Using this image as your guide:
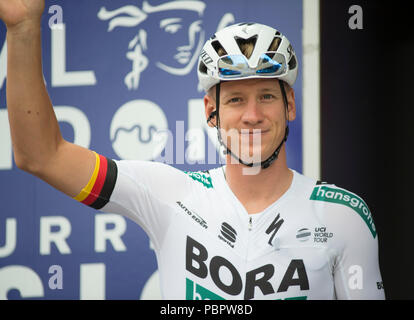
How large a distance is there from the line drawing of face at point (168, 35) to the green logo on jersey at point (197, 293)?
2.29 meters

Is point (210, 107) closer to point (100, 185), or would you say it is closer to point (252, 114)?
point (252, 114)

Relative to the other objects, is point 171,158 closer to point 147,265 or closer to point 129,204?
point 147,265

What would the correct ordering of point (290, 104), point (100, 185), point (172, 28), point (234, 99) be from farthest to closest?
point (172, 28)
point (290, 104)
point (234, 99)
point (100, 185)

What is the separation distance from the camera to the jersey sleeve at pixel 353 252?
8.27ft

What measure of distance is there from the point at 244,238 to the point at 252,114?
0.63m

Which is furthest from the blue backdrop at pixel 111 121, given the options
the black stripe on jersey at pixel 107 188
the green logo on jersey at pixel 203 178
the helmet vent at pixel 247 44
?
the black stripe on jersey at pixel 107 188

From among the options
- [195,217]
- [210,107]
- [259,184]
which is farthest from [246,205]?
[210,107]

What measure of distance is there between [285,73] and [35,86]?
1.28m

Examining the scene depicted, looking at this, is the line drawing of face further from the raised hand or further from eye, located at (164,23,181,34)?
the raised hand

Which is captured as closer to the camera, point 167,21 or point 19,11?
point 19,11

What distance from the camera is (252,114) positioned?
2613 mm

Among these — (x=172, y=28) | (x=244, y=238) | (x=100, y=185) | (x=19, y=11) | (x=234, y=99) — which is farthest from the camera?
(x=172, y=28)

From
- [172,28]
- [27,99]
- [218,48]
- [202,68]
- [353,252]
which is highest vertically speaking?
[172,28]

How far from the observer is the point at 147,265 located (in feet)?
14.0
